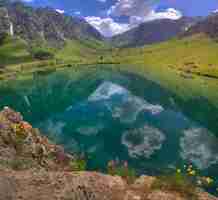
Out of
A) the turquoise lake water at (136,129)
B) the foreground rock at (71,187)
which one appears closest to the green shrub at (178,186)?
the foreground rock at (71,187)

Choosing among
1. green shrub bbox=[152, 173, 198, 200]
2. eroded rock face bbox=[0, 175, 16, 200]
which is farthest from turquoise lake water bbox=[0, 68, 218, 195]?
eroded rock face bbox=[0, 175, 16, 200]

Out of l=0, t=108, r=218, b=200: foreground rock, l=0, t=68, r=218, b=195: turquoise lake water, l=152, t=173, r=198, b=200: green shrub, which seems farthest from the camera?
l=0, t=68, r=218, b=195: turquoise lake water

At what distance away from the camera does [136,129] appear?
208 ft

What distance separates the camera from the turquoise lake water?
46.2 meters

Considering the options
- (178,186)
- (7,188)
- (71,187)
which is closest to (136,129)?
(178,186)

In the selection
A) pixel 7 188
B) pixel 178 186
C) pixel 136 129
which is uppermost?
pixel 7 188

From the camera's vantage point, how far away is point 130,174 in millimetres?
13859

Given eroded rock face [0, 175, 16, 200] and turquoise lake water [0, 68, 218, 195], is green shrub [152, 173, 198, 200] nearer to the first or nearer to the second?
eroded rock face [0, 175, 16, 200]

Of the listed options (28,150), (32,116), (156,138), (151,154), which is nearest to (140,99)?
(32,116)

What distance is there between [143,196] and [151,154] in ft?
121

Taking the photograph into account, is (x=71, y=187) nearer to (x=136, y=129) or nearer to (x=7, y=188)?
(x=7, y=188)

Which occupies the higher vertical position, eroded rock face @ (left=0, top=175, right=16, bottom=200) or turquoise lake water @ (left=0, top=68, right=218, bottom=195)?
Answer: eroded rock face @ (left=0, top=175, right=16, bottom=200)

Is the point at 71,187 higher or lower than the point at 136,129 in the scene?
higher

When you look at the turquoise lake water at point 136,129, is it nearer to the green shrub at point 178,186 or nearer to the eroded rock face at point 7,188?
the green shrub at point 178,186
